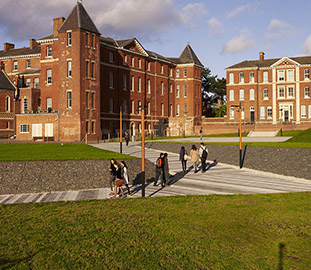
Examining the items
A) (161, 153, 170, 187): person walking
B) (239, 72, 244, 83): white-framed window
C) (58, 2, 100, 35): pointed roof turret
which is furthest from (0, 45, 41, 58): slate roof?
(161, 153, 170, 187): person walking

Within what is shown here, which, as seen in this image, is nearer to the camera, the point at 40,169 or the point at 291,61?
the point at 40,169

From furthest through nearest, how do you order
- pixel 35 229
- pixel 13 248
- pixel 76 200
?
pixel 76 200, pixel 35 229, pixel 13 248

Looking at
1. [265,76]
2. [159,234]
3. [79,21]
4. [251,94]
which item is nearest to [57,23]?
[79,21]

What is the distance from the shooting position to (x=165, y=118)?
76562 mm

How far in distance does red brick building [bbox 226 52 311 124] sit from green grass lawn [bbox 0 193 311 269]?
59.1m

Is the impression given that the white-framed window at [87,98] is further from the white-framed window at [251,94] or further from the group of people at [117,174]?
the group of people at [117,174]

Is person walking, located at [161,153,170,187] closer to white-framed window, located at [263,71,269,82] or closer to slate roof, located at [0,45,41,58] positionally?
slate roof, located at [0,45,41,58]

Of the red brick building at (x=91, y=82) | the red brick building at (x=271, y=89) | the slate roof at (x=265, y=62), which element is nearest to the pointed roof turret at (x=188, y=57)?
the red brick building at (x=91, y=82)

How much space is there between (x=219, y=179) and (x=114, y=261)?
1489 cm

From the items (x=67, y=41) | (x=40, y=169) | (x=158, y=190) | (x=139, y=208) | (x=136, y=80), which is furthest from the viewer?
(x=136, y=80)

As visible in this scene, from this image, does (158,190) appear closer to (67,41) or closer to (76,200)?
(76,200)

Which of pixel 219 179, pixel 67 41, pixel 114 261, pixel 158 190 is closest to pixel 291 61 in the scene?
pixel 67 41

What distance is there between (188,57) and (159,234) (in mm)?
73254

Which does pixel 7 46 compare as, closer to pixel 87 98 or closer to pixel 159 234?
pixel 87 98
